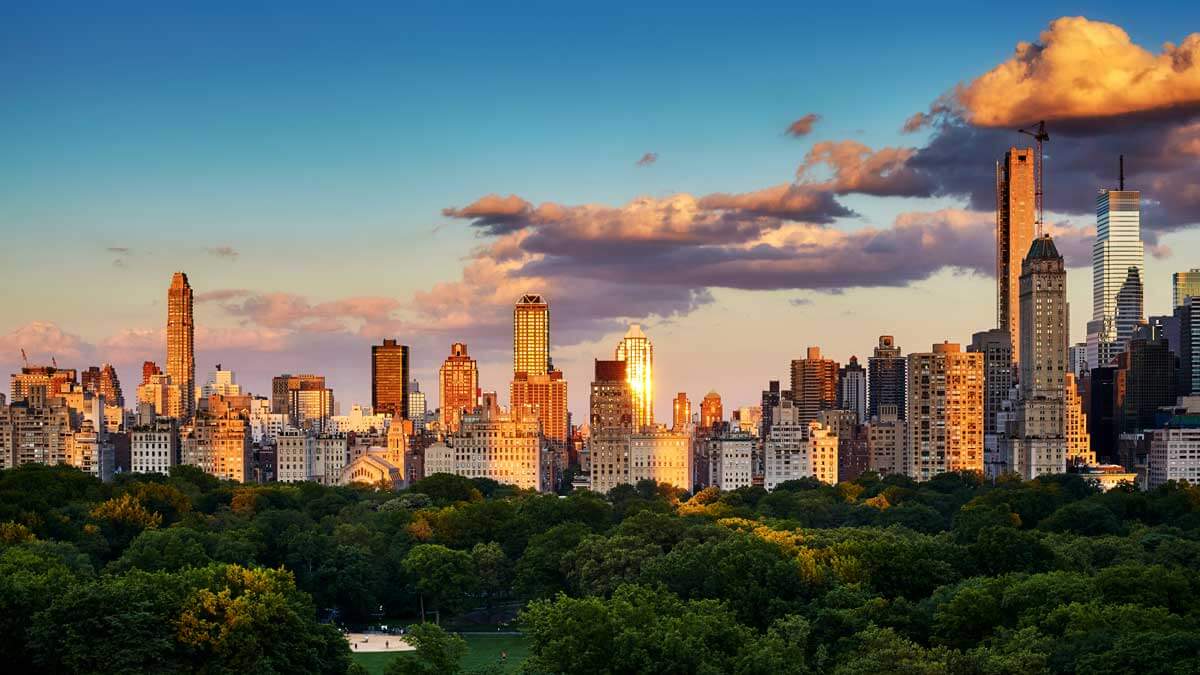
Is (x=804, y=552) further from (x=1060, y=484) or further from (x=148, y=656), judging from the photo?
(x=1060, y=484)

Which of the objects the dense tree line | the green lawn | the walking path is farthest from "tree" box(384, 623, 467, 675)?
Answer: the walking path

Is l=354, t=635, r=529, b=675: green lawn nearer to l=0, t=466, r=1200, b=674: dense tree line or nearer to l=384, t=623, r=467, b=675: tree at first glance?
l=0, t=466, r=1200, b=674: dense tree line

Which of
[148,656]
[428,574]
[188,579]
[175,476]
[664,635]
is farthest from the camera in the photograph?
[175,476]

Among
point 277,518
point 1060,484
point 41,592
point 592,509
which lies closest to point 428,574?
point 277,518

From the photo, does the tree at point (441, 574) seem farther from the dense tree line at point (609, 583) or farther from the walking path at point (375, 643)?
the walking path at point (375, 643)

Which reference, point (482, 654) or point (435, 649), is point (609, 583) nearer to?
point (482, 654)
